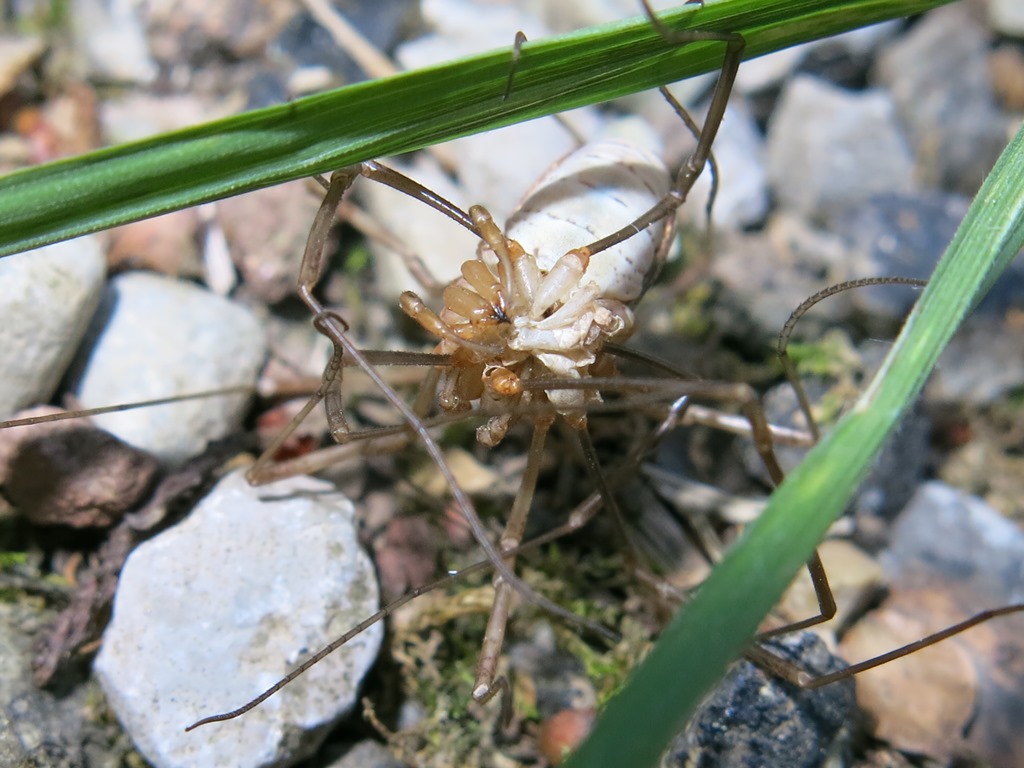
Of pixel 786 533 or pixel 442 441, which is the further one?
pixel 442 441

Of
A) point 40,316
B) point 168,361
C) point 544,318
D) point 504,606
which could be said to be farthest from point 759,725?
point 40,316

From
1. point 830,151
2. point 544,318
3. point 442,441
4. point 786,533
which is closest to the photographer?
point 786,533

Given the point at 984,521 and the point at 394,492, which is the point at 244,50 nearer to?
the point at 394,492

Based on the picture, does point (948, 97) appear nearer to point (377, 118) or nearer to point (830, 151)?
point (830, 151)

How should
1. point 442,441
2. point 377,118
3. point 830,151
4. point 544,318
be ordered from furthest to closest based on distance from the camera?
point 830,151
point 442,441
point 544,318
point 377,118

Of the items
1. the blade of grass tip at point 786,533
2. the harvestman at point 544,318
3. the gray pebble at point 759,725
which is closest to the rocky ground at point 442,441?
the gray pebble at point 759,725

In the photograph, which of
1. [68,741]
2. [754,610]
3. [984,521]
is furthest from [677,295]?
[68,741]

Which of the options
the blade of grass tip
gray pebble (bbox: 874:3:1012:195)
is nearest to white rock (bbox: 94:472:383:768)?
the blade of grass tip
